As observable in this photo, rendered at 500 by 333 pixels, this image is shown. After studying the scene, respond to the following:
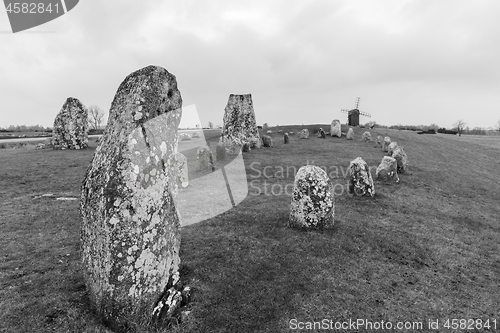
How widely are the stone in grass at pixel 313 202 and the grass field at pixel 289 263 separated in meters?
0.43

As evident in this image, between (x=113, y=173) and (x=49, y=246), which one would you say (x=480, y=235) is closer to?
(x=113, y=173)

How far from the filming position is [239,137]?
30.1 m

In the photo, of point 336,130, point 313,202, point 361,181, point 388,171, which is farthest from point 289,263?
point 336,130

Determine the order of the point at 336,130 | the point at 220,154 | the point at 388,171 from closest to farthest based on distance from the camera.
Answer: the point at 388,171 < the point at 220,154 < the point at 336,130

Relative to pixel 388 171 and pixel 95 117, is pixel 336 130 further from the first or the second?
pixel 95 117

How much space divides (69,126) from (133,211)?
28.8 m

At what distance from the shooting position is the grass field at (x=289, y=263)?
6.16m

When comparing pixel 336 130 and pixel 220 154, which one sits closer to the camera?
pixel 220 154

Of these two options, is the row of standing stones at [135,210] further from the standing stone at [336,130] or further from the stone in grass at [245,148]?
the standing stone at [336,130]

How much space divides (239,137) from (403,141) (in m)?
21.1

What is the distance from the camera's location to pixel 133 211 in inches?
204

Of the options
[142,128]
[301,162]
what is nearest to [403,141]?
[301,162]

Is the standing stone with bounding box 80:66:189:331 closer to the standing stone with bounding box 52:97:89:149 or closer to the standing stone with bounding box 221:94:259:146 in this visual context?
the standing stone with bounding box 221:94:259:146

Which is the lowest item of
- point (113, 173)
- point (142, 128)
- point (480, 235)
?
point (480, 235)
